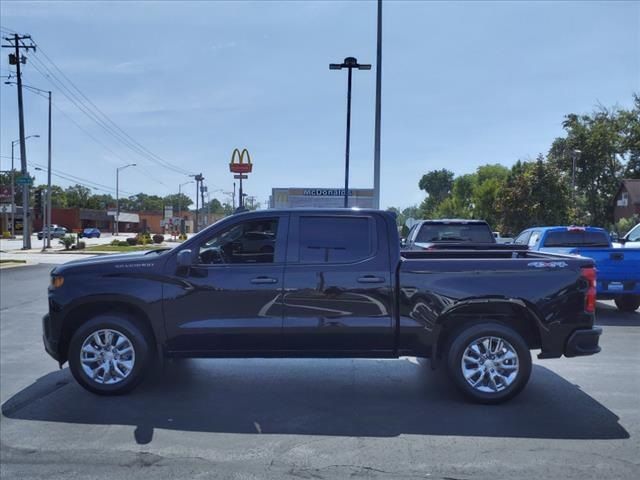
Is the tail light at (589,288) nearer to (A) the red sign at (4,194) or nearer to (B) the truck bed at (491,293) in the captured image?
(B) the truck bed at (491,293)

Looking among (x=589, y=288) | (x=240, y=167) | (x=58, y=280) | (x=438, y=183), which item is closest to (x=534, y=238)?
(x=240, y=167)

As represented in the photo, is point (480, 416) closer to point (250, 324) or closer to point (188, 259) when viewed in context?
point (250, 324)

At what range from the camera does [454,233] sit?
13391 millimetres

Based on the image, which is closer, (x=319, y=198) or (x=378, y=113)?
(x=378, y=113)

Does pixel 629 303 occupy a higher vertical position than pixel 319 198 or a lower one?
lower

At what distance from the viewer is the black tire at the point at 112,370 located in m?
5.76

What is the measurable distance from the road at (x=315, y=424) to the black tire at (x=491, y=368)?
0.46ft

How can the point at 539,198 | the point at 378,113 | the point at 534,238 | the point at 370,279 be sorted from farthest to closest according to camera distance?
the point at 539,198 → the point at 378,113 → the point at 534,238 → the point at 370,279

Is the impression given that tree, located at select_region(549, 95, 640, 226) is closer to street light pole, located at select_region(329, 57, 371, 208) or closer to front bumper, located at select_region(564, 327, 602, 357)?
street light pole, located at select_region(329, 57, 371, 208)

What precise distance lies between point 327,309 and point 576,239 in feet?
30.6

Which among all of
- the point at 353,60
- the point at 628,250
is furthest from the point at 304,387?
the point at 353,60

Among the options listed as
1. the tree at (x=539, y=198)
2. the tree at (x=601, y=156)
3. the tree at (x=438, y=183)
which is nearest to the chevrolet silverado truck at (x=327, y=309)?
the tree at (x=539, y=198)

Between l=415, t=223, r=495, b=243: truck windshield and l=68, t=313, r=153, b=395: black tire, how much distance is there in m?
8.65

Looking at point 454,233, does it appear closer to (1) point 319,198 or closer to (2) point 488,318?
(2) point 488,318
